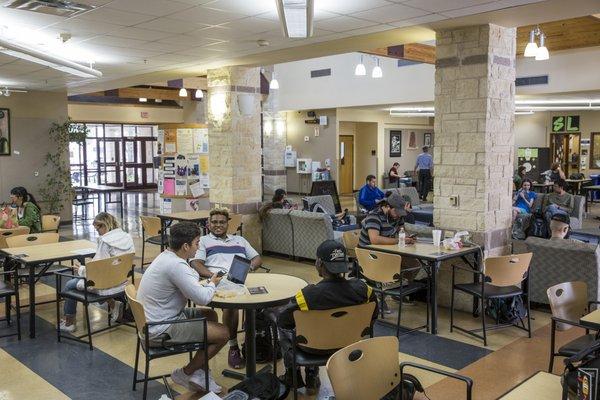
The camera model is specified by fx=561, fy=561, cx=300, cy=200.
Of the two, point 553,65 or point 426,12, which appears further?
point 553,65

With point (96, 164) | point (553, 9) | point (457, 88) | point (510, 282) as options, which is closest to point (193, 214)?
point (457, 88)

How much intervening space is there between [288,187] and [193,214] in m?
10.6

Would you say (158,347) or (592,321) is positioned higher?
(592,321)

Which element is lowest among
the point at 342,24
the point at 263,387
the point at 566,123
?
the point at 263,387

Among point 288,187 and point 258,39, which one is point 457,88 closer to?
point 258,39

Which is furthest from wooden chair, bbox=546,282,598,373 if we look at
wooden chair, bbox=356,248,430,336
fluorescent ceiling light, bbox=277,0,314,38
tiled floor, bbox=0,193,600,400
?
fluorescent ceiling light, bbox=277,0,314,38

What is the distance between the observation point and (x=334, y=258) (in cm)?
354

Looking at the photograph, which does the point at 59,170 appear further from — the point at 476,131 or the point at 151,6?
the point at 476,131

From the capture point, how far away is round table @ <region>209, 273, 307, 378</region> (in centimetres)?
375

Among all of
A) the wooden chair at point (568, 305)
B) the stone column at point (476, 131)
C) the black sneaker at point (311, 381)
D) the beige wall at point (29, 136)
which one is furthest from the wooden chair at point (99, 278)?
the beige wall at point (29, 136)

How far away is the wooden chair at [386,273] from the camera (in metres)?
5.14

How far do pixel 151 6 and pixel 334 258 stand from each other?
9.83ft

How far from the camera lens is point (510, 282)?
16.8 feet

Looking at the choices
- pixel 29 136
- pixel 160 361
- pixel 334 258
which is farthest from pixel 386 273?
pixel 29 136
